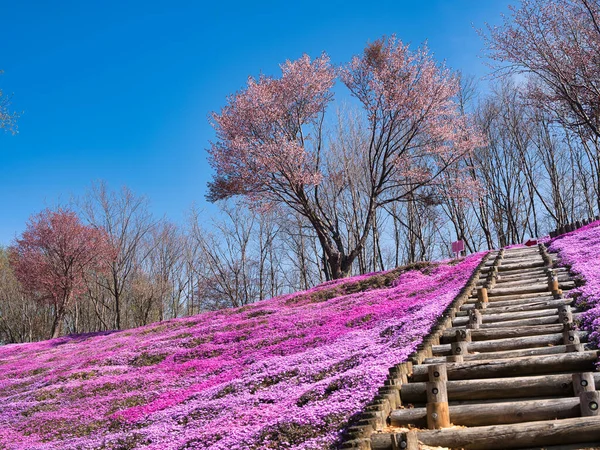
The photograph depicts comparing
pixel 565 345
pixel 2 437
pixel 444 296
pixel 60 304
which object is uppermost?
pixel 60 304

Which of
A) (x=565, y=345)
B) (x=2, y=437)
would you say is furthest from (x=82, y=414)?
(x=565, y=345)

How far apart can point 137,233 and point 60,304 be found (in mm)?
8806

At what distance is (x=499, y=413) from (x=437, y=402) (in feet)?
2.25

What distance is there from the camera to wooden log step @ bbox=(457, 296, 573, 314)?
9.11 m

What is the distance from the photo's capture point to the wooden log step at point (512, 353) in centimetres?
689

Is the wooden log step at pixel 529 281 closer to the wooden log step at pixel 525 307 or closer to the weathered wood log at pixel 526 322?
the wooden log step at pixel 525 307

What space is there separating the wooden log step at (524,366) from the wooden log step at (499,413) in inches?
32.5

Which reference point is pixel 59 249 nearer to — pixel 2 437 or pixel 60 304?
pixel 60 304

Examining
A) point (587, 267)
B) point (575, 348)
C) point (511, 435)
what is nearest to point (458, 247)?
point (587, 267)

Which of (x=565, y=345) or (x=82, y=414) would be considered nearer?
(x=565, y=345)

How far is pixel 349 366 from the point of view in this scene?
9.56 m

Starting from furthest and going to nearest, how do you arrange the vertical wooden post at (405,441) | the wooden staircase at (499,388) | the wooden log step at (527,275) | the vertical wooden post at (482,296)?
the wooden log step at (527,275) < the vertical wooden post at (482,296) < the wooden staircase at (499,388) < the vertical wooden post at (405,441)

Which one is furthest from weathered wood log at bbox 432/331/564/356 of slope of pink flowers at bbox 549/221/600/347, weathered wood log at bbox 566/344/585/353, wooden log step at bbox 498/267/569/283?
wooden log step at bbox 498/267/569/283

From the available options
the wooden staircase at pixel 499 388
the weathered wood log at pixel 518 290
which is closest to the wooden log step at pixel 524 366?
the wooden staircase at pixel 499 388
